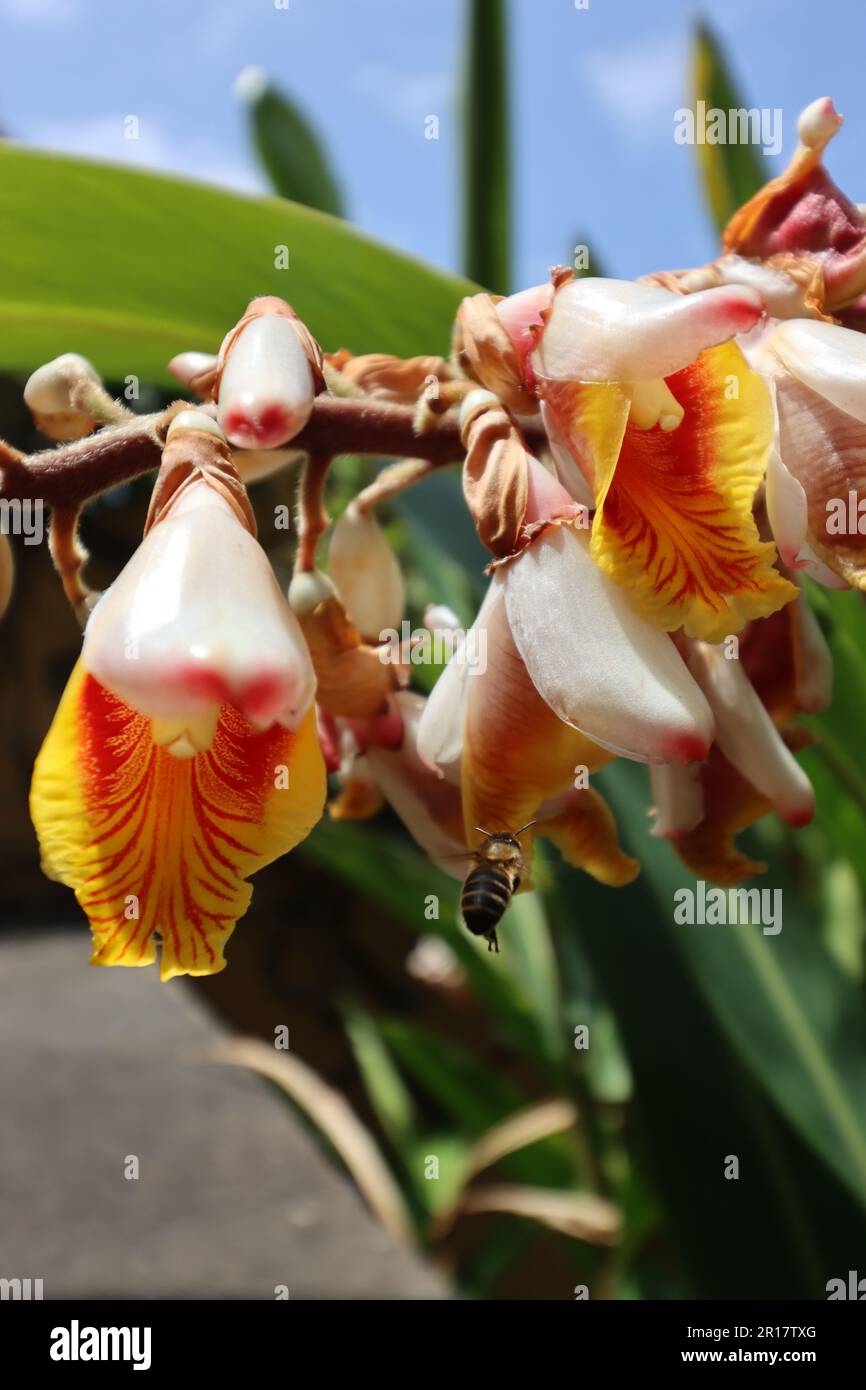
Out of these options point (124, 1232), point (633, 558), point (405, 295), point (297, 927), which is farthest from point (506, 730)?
point (297, 927)

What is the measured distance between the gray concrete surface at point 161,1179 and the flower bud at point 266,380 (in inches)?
52.0

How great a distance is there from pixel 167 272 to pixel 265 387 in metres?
0.36

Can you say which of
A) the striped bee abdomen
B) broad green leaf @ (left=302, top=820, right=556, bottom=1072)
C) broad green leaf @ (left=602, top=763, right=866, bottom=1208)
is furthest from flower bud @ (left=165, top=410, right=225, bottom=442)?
broad green leaf @ (left=302, top=820, right=556, bottom=1072)

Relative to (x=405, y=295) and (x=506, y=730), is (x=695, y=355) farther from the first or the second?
(x=405, y=295)

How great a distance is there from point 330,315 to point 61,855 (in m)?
0.44

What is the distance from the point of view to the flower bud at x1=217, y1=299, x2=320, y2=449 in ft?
1.19

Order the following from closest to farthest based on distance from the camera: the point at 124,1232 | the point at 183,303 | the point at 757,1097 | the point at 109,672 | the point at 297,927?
1. the point at 109,672
2. the point at 183,303
3. the point at 757,1097
4. the point at 124,1232
5. the point at 297,927

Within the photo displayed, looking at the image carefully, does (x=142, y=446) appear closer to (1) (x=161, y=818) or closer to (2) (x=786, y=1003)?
(1) (x=161, y=818)

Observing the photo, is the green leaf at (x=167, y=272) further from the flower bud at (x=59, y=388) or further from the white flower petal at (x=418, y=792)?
the white flower petal at (x=418, y=792)

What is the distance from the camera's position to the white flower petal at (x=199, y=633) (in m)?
0.32

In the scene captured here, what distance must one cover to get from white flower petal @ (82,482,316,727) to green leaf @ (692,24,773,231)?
2.79ft

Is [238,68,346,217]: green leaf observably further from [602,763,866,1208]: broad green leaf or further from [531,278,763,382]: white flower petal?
[531,278,763,382]: white flower petal

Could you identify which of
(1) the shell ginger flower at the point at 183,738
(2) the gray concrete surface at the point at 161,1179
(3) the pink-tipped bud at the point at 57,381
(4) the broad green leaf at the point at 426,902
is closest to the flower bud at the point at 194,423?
(1) the shell ginger flower at the point at 183,738

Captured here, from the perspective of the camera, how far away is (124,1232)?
164 centimetres
